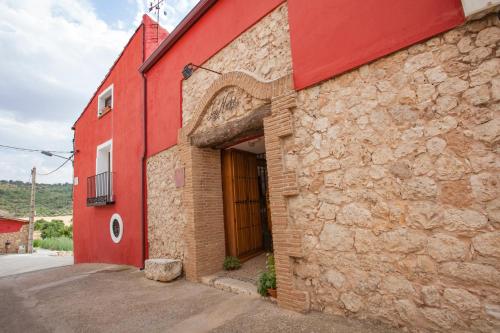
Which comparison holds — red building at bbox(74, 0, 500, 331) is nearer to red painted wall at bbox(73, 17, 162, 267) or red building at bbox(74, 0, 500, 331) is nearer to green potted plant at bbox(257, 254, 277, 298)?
green potted plant at bbox(257, 254, 277, 298)

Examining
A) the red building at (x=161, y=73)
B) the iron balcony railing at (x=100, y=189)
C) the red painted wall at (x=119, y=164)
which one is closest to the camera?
the red building at (x=161, y=73)

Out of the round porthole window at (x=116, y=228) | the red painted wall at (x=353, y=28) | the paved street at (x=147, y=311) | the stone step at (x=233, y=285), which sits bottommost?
the paved street at (x=147, y=311)

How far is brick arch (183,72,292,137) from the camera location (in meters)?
3.86

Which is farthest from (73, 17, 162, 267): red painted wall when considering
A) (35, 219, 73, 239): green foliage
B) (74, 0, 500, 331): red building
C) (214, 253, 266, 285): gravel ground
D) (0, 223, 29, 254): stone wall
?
(35, 219, 73, 239): green foliage

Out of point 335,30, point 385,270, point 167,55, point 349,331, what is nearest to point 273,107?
point 335,30

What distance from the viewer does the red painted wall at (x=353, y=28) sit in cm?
256

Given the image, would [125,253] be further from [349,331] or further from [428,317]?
[428,317]

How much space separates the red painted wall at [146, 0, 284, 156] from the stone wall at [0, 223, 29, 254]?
68.6ft

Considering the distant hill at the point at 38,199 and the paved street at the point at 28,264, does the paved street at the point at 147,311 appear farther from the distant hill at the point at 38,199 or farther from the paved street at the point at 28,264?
the distant hill at the point at 38,199

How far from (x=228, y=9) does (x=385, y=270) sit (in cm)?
501

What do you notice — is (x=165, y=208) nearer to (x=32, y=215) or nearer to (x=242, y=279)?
(x=242, y=279)

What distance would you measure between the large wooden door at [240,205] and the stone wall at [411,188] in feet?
8.16

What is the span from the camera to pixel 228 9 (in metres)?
5.08

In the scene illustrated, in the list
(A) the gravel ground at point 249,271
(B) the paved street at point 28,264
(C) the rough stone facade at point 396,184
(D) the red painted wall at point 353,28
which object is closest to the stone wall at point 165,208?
(A) the gravel ground at point 249,271
